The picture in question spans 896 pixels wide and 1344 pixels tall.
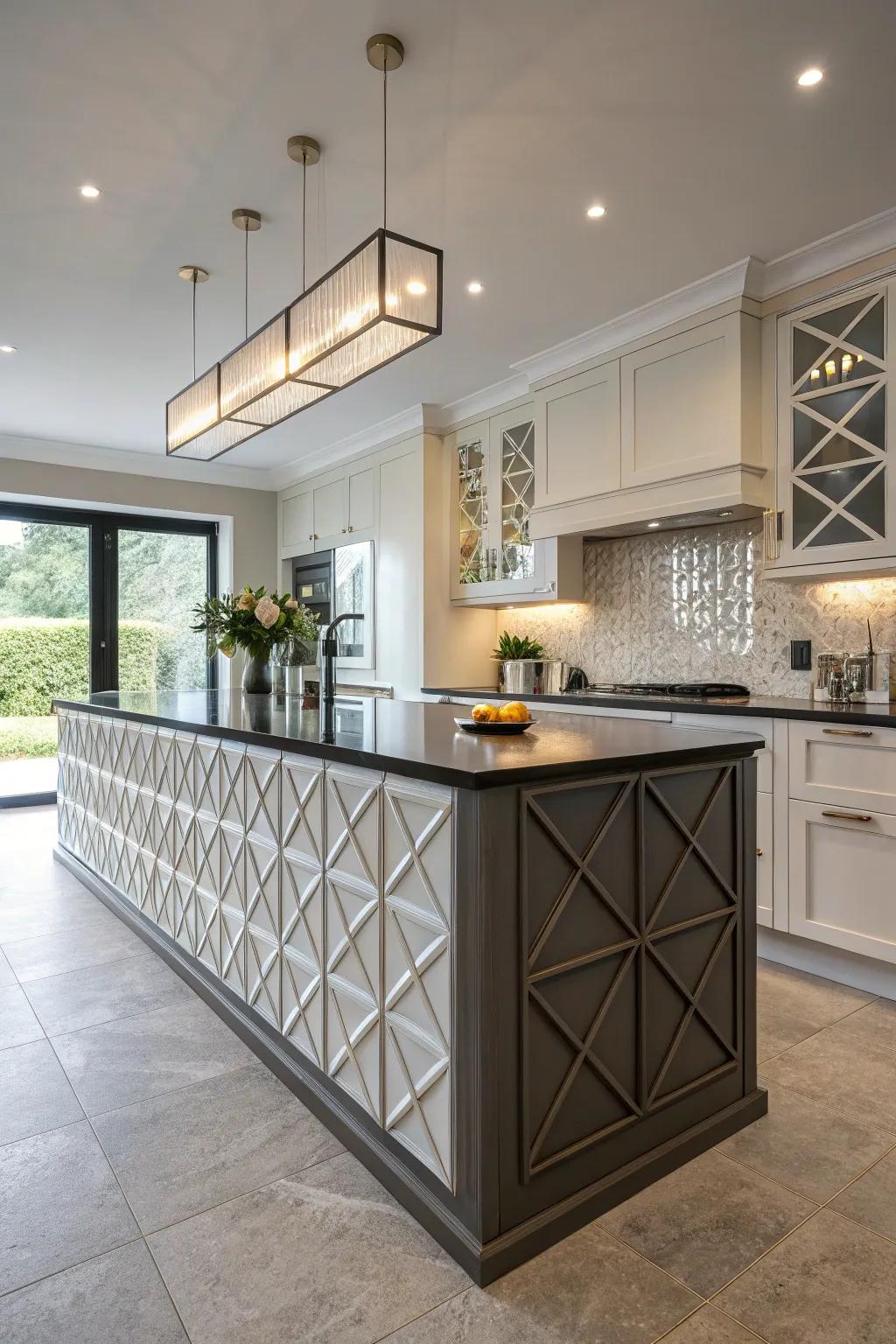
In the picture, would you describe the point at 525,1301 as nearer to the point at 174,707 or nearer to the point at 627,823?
the point at 627,823

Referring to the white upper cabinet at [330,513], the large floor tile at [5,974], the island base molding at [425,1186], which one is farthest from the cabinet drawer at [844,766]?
the white upper cabinet at [330,513]

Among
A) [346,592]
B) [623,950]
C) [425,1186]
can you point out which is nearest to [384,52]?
[623,950]

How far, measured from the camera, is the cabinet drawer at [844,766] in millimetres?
2479

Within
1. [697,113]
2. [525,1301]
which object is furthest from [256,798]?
[697,113]

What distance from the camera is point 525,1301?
133 centimetres

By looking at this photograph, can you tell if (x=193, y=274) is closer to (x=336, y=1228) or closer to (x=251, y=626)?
(x=251, y=626)

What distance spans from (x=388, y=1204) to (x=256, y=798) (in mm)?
992

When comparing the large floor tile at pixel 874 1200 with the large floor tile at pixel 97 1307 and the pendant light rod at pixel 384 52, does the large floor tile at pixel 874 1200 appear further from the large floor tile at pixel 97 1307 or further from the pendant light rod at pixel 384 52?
the pendant light rod at pixel 384 52

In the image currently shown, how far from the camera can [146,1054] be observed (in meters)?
2.19

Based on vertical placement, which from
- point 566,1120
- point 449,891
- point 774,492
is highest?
point 774,492

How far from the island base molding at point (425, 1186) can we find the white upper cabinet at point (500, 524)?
8.63ft

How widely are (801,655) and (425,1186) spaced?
2.55 meters

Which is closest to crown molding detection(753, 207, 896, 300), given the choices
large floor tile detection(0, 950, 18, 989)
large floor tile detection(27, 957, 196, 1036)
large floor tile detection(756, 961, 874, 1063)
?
large floor tile detection(756, 961, 874, 1063)

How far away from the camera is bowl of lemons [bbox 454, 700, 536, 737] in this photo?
1.98m
